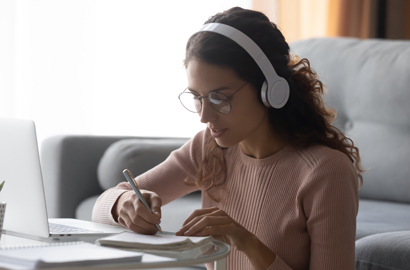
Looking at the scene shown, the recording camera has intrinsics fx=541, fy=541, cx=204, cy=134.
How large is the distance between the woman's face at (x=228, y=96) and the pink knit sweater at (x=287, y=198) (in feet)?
0.44

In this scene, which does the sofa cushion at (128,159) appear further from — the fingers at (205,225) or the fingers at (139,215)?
the fingers at (205,225)

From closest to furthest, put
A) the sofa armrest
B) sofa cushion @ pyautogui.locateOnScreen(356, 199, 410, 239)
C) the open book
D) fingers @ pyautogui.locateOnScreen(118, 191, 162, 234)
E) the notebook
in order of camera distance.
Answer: the notebook
the open book
fingers @ pyautogui.locateOnScreen(118, 191, 162, 234)
sofa cushion @ pyautogui.locateOnScreen(356, 199, 410, 239)
the sofa armrest

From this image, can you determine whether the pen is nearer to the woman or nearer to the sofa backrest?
the woman

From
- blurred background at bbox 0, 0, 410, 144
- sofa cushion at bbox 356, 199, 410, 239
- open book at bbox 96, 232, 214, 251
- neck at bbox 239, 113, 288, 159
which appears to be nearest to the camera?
open book at bbox 96, 232, 214, 251

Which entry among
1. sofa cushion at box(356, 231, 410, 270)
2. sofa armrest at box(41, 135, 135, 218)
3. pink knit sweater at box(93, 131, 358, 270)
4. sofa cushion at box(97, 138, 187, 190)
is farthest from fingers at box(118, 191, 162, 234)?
sofa armrest at box(41, 135, 135, 218)

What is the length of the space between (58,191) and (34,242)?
4.06ft

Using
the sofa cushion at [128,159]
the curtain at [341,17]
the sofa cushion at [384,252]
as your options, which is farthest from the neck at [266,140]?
the curtain at [341,17]

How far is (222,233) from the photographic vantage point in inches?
36.4

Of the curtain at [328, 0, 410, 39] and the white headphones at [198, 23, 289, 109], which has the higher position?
the white headphones at [198, 23, 289, 109]

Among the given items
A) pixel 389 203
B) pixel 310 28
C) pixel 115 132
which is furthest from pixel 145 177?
pixel 310 28

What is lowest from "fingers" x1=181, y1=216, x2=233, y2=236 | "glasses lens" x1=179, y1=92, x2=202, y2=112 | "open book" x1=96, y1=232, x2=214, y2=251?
"fingers" x1=181, y1=216, x2=233, y2=236

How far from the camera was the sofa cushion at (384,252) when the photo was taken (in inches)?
43.3

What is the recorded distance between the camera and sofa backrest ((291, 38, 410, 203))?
2.00 metres

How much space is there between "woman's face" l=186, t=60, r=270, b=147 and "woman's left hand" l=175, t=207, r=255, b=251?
0.21 metres
